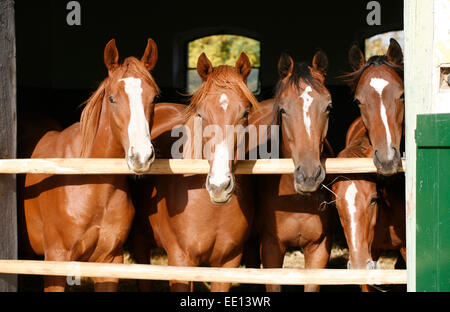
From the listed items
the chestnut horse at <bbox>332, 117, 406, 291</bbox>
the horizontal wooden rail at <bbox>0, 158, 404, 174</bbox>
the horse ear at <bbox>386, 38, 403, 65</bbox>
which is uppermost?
the horse ear at <bbox>386, 38, 403, 65</bbox>

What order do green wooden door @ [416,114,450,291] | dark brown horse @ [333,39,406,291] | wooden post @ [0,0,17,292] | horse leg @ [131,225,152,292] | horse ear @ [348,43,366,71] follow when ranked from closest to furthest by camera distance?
green wooden door @ [416,114,450,291] < wooden post @ [0,0,17,292] < dark brown horse @ [333,39,406,291] < horse ear @ [348,43,366,71] < horse leg @ [131,225,152,292]

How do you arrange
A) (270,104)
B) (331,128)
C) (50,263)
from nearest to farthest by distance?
(50,263)
(270,104)
(331,128)

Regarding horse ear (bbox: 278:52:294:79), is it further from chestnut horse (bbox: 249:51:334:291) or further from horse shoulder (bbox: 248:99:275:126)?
horse shoulder (bbox: 248:99:275:126)

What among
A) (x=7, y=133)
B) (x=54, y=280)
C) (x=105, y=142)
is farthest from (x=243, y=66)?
(x=54, y=280)

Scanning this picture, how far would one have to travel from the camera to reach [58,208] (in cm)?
371

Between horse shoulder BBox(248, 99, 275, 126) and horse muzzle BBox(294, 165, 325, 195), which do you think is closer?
horse muzzle BBox(294, 165, 325, 195)

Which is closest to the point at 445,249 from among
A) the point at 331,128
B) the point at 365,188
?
the point at 365,188

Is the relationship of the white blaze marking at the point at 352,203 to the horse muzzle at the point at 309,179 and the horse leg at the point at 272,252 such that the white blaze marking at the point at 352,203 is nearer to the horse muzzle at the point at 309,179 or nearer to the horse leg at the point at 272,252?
the horse muzzle at the point at 309,179

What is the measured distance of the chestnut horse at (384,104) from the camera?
3490mm

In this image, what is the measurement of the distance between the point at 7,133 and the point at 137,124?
883mm

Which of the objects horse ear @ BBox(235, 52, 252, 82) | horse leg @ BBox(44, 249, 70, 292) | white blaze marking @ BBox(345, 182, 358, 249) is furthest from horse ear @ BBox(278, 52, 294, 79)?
horse leg @ BBox(44, 249, 70, 292)

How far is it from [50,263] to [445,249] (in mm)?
2221

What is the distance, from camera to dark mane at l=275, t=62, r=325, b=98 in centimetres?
368

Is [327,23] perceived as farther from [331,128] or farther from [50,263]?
[50,263]
